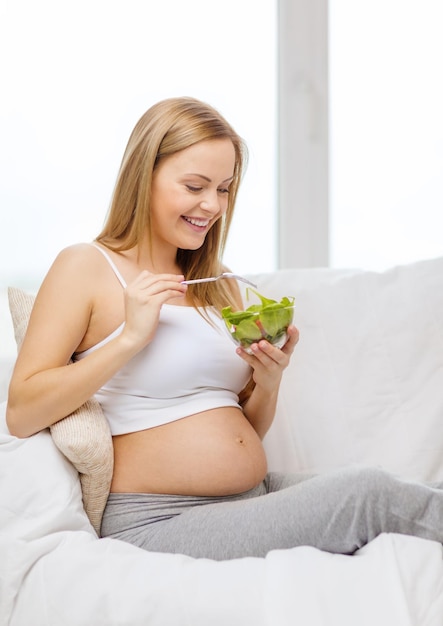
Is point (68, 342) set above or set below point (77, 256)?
below

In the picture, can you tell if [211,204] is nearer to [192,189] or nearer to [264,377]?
[192,189]

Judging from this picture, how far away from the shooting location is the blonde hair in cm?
165

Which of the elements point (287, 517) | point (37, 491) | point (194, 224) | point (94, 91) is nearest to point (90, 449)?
point (37, 491)

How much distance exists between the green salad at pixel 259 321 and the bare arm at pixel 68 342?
0.41 ft

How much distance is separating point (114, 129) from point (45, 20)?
40cm

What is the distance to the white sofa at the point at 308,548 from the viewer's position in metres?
1.17

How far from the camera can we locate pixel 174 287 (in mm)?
1500

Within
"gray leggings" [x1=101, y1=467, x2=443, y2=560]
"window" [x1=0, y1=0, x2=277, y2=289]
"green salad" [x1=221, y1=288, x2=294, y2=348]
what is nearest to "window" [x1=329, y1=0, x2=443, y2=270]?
"window" [x1=0, y1=0, x2=277, y2=289]

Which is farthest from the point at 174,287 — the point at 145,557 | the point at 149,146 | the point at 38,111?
the point at 38,111

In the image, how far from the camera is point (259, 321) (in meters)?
1.50

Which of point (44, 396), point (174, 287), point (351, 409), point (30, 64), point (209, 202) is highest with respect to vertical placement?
point (30, 64)

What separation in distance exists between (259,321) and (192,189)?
0.34 m

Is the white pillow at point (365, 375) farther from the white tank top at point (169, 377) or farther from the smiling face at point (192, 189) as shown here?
the smiling face at point (192, 189)

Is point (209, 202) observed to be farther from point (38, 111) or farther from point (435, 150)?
point (435, 150)
